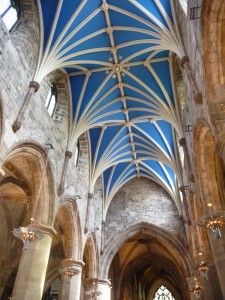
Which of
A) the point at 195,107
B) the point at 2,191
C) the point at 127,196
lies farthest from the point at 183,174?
the point at 2,191

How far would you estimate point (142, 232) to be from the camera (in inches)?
744

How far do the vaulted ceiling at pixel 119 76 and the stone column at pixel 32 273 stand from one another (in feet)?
17.4

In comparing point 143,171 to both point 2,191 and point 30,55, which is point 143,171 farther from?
point 30,55

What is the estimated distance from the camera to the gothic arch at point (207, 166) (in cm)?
968

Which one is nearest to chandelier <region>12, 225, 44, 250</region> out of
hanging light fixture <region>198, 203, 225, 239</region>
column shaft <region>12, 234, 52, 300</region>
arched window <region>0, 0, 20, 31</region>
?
column shaft <region>12, 234, 52, 300</region>

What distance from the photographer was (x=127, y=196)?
20516 millimetres

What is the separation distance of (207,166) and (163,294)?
79.3ft

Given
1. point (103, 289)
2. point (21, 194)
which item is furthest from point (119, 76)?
point (103, 289)

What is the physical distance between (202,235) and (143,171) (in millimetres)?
8233

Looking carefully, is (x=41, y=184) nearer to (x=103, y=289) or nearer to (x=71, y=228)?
(x=71, y=228)

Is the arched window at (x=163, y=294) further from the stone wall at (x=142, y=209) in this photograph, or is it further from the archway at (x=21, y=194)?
the archway at (x=21, y=194)

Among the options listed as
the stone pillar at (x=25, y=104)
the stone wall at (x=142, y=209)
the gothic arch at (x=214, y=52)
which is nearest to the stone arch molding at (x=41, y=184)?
the stone pillar at (x=25, y=104)

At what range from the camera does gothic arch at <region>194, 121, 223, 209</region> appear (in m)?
9.68

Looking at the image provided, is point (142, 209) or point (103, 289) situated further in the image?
point (142, 209)
